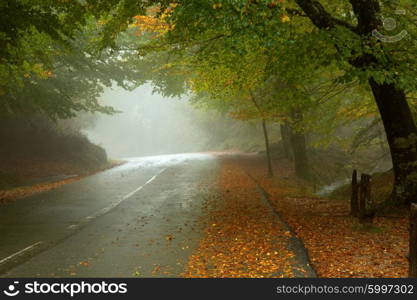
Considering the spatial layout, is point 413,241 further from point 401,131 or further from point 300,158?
point 300,158

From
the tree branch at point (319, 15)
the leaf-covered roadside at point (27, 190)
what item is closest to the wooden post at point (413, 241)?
the tree branch at point (319, 15)

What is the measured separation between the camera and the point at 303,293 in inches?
228

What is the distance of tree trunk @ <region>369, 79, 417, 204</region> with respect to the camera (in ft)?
30.9

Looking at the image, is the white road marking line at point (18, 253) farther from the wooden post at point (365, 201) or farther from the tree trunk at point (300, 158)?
the tree trunk at point (300, 158)

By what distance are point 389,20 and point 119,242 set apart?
7.19 m

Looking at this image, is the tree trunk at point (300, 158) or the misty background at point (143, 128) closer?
the tree trunk at point (300, 158)

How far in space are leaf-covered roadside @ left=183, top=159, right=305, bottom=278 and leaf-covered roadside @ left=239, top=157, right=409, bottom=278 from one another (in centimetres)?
48

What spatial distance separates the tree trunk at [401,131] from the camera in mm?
9406

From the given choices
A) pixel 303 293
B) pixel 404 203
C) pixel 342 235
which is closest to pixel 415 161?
pixel 404 203

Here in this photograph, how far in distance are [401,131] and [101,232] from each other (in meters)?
7.21

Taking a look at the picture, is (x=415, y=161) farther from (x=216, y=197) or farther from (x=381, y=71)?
(x=216, y=197)

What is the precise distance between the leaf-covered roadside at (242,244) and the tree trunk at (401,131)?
9.98 feet

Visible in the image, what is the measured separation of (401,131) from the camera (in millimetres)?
9508

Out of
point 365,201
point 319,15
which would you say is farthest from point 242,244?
point 319,15
